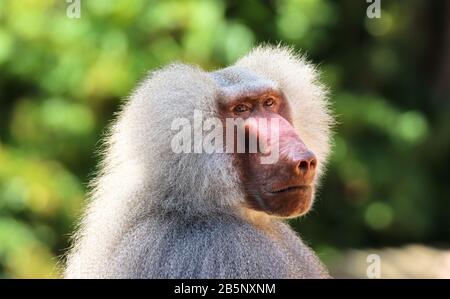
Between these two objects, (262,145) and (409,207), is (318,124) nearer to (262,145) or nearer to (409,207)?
(262,145)

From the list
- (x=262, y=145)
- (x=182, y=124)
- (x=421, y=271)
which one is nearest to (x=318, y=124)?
(x=262, y=145)

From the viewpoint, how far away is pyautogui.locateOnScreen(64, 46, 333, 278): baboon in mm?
3143

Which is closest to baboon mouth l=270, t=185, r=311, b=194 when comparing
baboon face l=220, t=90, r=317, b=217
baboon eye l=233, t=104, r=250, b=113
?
baboon face l=220, t=90, r=317, b=217

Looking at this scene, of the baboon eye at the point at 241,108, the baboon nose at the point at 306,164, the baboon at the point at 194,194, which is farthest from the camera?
the baboon eye at the point at 241,108

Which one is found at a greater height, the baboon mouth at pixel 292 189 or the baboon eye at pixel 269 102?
the baboon eye at pixel 269 102

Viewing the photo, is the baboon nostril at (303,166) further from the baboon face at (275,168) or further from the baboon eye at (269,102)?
the baboon eye at (269,102)

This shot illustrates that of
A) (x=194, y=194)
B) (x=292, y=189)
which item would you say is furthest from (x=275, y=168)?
(x=194, y=194)

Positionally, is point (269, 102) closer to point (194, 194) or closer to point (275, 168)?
point (275, 168)

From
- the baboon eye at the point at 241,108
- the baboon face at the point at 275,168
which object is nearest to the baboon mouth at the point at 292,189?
the baboon face at the point at 275,168

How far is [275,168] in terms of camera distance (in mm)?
3352

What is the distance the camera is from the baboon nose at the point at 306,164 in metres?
3.30

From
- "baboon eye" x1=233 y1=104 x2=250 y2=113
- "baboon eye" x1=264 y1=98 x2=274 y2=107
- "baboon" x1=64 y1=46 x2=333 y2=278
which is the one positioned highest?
"baboon eye" x1=264 y1=98 x2=274 y2=107

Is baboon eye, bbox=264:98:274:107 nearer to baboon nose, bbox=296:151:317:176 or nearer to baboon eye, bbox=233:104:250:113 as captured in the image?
baboon eye, bbox=233:104:250:113

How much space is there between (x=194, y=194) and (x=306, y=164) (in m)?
0.48
